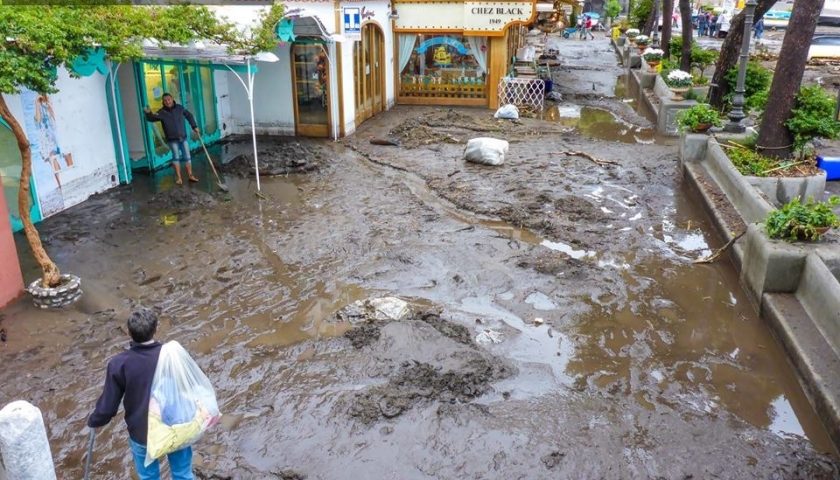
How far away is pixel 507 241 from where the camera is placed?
1009cm

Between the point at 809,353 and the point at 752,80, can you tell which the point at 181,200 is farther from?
the point at 752,80

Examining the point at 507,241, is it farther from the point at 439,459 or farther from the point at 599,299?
the point at 439,459

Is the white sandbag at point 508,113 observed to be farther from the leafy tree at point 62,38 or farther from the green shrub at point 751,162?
the leafy tree at point 62,38

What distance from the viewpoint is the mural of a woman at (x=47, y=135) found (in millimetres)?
10227

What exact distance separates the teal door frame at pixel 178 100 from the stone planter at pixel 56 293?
5383mm

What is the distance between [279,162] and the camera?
45.9 ft

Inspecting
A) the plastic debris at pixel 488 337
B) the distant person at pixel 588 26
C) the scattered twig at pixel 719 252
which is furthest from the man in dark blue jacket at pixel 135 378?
the distant person at pixel 588 26

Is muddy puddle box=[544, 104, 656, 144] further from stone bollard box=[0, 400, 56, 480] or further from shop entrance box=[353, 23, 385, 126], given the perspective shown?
stone bollard box=[0, 400, 56, 480]

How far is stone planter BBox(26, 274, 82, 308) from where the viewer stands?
759cm

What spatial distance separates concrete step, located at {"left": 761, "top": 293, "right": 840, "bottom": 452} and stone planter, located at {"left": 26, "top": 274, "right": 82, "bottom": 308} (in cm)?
793

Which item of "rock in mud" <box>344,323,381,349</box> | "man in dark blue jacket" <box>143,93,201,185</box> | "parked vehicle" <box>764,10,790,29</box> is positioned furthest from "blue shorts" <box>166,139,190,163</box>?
"parked vehicle" <box>764,10,790,29</box>

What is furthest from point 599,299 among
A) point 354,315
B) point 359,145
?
point 359,145

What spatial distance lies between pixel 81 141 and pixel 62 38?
162 inches

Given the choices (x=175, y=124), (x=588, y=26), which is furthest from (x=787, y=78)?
(x=588, y=26)
